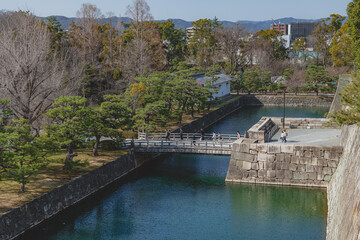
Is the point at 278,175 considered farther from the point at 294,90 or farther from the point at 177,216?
the point at 294,90

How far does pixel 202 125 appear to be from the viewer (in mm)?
49719

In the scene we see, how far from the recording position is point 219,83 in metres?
64.4

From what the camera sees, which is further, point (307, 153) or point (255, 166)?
point (255, 166)

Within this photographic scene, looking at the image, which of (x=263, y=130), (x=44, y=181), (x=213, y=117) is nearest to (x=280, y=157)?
(x=263, y=130)

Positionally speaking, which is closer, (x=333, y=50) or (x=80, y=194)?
(x=80, y=194)

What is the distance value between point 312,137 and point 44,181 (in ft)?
63.0

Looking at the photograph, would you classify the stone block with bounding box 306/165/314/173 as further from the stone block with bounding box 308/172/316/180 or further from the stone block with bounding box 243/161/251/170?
the stone block with bounding box 243/161/251/170

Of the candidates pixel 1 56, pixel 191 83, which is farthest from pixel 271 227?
pixel 191 83

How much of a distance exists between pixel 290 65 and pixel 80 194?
68.9 meters

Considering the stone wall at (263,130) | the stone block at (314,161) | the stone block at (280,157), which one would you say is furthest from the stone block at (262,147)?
the stone block at (314,161)

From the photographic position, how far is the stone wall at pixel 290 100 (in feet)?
225

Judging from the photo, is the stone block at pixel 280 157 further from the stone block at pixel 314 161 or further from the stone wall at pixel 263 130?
the stone wall at pixel 263 130

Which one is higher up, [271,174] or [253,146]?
[253,146]

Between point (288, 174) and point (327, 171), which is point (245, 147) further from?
point (327, 171)
